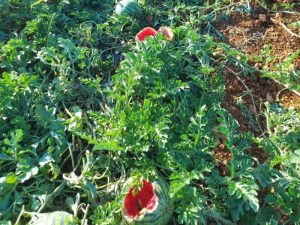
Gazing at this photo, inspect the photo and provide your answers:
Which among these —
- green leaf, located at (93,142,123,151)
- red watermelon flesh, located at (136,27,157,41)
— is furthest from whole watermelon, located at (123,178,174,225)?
red watermelon flesh, located at (136,27,157,41)

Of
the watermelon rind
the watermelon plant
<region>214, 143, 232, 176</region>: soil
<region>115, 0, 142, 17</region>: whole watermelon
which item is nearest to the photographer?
the watermelon rind

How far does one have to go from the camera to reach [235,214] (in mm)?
2158

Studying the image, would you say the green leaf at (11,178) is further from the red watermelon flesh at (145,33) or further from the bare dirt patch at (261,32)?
the bare dirt patch at (261,32)

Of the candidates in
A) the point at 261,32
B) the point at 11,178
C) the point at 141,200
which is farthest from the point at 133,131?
the point at 261,32

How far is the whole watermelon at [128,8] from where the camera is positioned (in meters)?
→ 3.19

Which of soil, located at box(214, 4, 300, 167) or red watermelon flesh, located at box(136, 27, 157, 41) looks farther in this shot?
red watermelon flesh, located at box(136, 27, 157, 41)

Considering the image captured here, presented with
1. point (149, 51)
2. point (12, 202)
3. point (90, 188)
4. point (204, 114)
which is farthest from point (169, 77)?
point (12, 202)

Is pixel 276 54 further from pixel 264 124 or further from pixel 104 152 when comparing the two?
pixel 104 152

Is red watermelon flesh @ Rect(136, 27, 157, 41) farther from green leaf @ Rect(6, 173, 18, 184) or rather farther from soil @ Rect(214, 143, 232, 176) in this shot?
green leaf @ Rect(6, 173, 18, 184)

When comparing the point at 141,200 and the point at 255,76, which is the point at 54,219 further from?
the point at 255,76

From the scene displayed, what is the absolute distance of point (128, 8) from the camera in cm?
319

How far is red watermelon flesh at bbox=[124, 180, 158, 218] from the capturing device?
2117 mm

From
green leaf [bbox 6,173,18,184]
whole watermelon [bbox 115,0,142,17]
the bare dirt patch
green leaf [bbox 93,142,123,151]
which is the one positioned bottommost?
green leaf [bbox 6,173,18,184]

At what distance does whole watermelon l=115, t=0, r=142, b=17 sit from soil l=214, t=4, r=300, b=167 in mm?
599
